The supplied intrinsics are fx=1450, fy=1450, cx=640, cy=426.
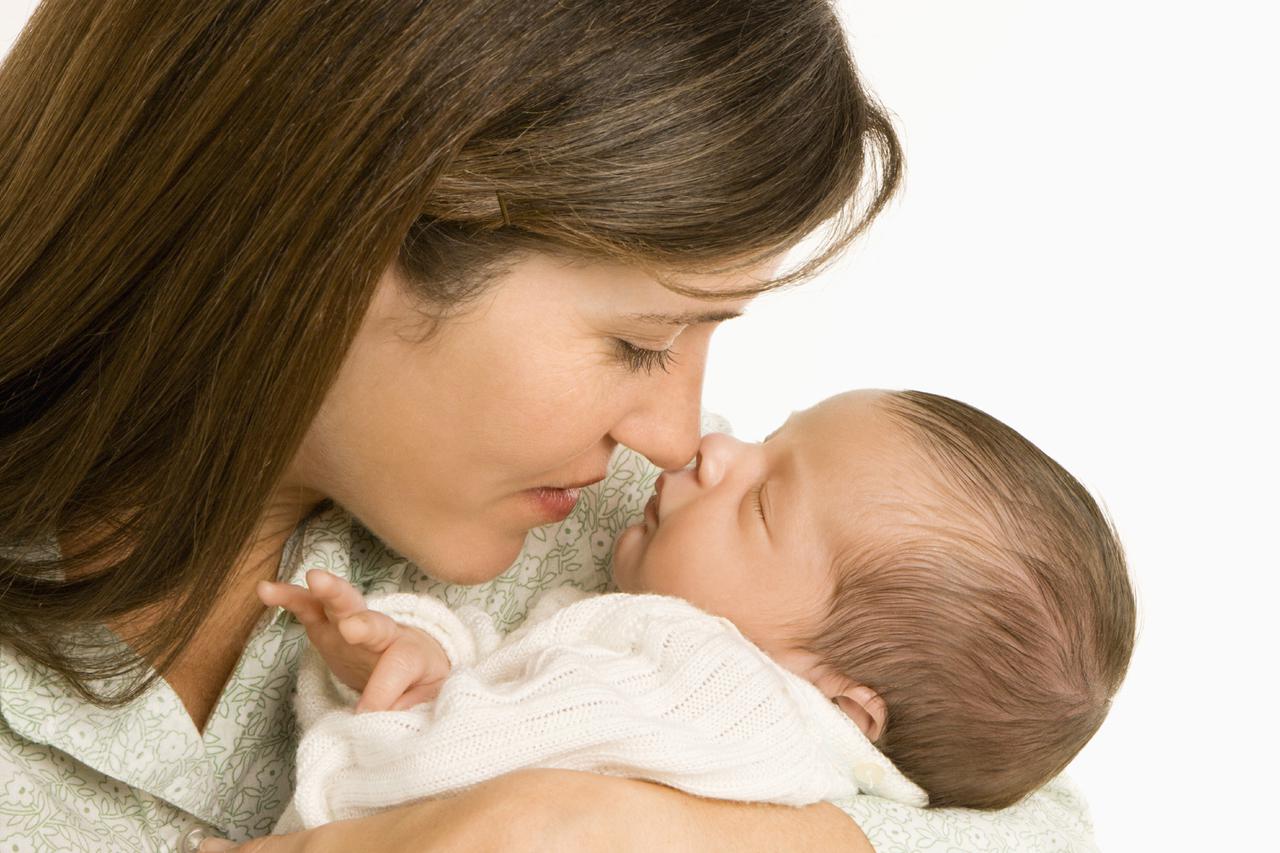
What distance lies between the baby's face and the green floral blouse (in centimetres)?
19

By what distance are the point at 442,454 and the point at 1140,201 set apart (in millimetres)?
2211

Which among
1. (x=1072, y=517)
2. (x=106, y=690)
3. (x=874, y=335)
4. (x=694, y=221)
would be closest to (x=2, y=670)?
(x=106, y=690)

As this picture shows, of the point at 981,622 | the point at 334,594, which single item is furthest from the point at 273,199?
the point at 981,622

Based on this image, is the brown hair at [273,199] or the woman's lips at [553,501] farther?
the woman's lips at [553,501]

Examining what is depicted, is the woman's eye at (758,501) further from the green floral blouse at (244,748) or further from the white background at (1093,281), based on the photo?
the white background at (1093,281)

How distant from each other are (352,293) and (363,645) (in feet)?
1.39

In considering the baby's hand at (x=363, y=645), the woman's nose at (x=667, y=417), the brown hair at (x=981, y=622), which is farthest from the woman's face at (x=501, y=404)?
the brown hair at (x=981, y=622)

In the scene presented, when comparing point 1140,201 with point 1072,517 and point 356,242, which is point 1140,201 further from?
point 356,242

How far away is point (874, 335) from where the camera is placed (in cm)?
340

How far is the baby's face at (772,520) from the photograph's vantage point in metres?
1.81

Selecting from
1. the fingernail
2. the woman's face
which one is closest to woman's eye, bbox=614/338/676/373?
the woman's face

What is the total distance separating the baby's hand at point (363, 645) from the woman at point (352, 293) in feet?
0.34

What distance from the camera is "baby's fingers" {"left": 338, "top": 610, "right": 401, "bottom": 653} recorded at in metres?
1.58

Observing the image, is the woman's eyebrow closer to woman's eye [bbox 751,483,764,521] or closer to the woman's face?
the woman's face
